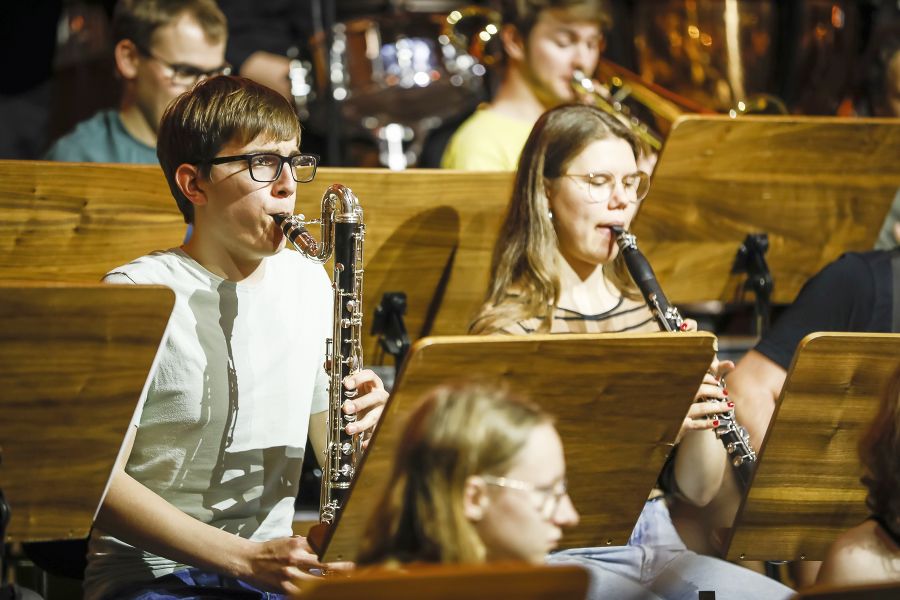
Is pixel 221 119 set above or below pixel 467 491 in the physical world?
above

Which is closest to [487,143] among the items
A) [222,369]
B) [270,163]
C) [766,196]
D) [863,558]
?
[766,196]

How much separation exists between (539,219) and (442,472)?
1137 millimetres

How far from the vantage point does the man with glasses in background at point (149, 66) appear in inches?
122

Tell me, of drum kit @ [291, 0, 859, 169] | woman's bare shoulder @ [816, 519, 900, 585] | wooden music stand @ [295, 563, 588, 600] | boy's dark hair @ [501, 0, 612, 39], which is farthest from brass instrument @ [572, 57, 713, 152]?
wooden music stand @ [295, 563, 588, 600]

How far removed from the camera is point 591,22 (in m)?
3.41

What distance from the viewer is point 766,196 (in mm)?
2885

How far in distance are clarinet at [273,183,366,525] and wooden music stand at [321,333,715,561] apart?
0.22m

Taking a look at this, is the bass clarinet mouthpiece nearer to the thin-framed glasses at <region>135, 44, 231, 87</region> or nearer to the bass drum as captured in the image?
the thin-framed glasses at <region>135, 44, 231, 87</region>

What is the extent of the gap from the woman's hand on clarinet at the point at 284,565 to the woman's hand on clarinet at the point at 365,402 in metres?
0.20

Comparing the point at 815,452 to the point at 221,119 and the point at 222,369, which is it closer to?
the point at 222,369

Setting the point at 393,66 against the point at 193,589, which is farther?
the point at 393,66

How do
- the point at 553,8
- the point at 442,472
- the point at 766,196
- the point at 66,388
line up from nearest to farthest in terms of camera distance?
the point at 442,472 < the point at 66,388 < the point at 766,196 < the point at 553,8

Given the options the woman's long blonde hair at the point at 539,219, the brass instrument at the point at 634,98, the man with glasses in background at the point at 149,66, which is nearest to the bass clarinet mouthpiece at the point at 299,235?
the woman's long blonde hair at the point at 539,219

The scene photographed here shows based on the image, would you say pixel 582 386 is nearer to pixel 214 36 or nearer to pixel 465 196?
pixel 465 196
